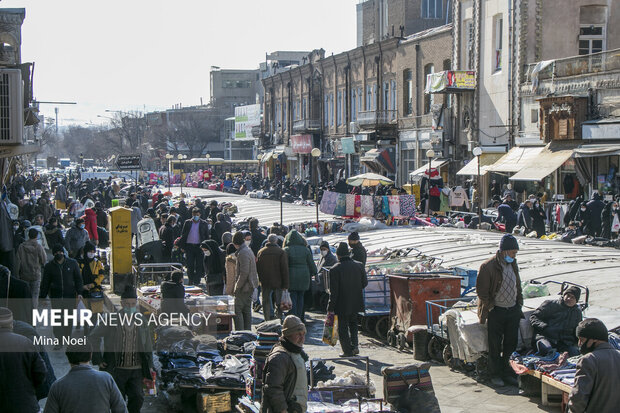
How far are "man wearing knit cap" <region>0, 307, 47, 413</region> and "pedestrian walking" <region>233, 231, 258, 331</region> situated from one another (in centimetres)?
593

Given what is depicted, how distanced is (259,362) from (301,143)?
48.2m

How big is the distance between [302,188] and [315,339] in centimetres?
3055

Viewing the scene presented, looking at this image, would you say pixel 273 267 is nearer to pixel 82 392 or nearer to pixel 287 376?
pixel 287 376

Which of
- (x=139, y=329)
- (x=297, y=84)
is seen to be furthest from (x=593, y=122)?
(x=297, y=84)

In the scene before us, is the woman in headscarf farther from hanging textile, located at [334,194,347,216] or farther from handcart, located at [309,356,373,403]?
hanging textile, located at [334,194,347,216]

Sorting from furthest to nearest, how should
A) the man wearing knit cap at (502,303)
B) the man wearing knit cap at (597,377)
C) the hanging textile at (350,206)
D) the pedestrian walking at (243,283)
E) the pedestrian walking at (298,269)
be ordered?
the hanging textile at (350,206) → the pedestrian walking at (298,269) → the pedestrian walking at (243,283) → the man wearing knit cap at (502,303) → the man wearing knit cap at (597,377)

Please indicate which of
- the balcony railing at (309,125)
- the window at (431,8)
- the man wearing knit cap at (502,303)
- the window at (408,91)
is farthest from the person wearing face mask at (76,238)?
the window at (431,8)

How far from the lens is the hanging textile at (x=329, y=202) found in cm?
2461

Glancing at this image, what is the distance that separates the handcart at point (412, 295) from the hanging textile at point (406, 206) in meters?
10.8

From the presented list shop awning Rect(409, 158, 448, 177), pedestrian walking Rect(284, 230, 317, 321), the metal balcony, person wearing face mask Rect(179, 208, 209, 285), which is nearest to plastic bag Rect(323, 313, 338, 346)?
pedestrian walking Rect(284, 230, 317, 321)

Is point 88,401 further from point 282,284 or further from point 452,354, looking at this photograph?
point 282,284

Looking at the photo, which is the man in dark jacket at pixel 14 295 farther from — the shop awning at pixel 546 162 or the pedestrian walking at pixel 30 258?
the shop awning at pixel 546 162

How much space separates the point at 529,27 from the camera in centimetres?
3112

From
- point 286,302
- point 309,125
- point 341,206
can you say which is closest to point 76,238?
point 286,302
